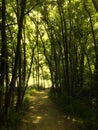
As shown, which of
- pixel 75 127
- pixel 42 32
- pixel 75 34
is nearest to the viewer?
pixel 75 127

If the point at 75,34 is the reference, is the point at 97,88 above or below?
below

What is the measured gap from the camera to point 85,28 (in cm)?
2436

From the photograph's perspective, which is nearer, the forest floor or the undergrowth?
the undergrowth

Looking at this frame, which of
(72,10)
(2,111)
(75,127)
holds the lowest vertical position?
(75,127)

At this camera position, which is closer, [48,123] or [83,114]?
[48,123]

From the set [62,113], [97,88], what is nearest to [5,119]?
[62,113]

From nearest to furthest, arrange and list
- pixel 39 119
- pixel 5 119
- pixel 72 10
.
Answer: pixel 5 119 < pixel 39 119 < pixel 72 10

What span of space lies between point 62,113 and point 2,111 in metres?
5.37

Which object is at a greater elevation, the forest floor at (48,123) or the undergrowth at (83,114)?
the undergrowth at (83,114)

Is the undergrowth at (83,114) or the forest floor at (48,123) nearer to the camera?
the undergrowth at (83,114)

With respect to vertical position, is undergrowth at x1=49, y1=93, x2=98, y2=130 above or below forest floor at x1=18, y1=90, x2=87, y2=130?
above

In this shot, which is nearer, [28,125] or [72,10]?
[28,125]

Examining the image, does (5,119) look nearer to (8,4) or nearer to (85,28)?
(8,4)

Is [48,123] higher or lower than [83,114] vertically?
lower
